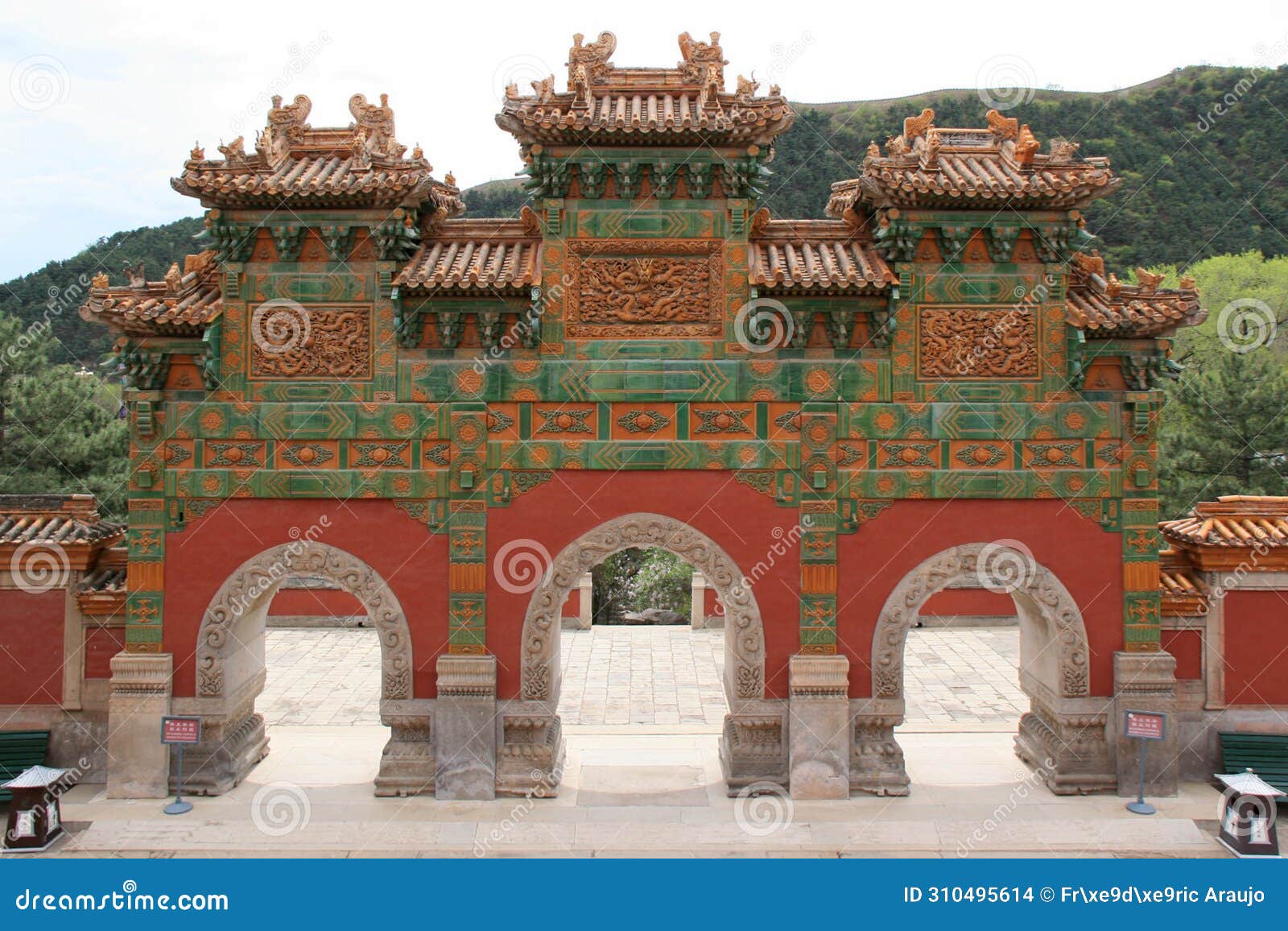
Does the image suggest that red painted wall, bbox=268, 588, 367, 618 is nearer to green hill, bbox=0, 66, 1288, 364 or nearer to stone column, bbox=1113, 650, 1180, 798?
green hill, bbox=0, 66, 1288, 364

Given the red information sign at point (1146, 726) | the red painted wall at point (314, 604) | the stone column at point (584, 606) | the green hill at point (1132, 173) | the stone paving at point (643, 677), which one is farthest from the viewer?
the green hill at point (1132, 173)

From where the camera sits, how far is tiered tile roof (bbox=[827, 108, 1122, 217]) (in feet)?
35.1

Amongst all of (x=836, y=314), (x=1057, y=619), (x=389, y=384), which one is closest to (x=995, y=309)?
(x=836, y=314)

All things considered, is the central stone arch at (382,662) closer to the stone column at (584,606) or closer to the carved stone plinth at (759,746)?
the carved stone plinth at (759,746)

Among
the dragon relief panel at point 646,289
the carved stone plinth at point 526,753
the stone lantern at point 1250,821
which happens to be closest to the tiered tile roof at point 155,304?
the dragon relief panel at point 646,289

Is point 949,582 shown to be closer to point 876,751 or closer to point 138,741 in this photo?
point 876,751

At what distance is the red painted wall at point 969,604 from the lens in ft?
74.3

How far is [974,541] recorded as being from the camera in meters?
11.1

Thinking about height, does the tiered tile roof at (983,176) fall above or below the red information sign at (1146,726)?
above

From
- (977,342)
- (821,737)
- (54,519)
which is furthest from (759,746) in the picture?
(54,519)

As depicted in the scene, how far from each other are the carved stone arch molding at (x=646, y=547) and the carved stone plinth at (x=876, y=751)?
122cm

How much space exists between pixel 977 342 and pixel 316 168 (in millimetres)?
8198

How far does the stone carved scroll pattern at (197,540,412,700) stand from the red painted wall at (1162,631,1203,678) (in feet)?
29.6

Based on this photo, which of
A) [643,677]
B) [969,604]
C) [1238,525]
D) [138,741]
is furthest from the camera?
[969,604]
